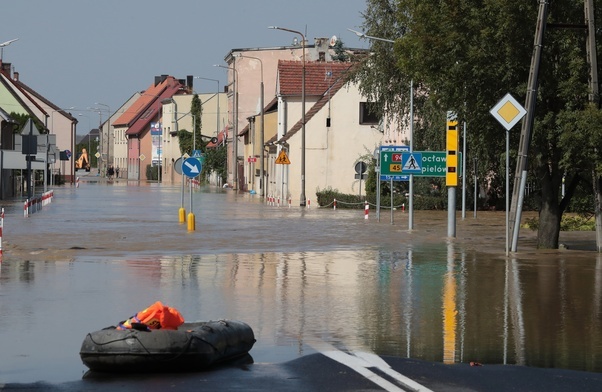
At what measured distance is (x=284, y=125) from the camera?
76312 millimetres

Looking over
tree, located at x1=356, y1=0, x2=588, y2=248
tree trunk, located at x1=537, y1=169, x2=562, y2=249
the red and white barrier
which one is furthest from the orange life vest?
the red and white barrier

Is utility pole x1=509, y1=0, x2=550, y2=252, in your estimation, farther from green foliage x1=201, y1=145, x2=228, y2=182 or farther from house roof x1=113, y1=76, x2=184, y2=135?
house roof x1=113, y1=76, x2=184, y2=135

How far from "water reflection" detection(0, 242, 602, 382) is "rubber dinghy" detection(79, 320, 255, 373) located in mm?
340

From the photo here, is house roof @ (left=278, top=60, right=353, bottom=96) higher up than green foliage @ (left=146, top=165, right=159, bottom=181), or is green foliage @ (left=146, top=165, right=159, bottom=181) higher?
house roof @ (left=278, top=60, right=353, bottom=96)

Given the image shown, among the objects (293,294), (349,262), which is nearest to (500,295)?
(293,294)

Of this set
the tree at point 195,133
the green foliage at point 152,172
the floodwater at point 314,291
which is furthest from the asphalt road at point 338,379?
the green foliage at point 152,172

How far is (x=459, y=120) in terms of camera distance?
2848 centimetres

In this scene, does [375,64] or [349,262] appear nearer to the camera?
[349,262]

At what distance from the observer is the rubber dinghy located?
10.3m

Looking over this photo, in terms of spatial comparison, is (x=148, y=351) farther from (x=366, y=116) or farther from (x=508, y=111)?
(x=366, y=116)

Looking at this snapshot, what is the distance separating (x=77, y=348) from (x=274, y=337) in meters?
2.19

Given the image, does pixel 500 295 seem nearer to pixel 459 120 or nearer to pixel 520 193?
pixel 520 193

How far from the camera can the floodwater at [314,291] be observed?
12289mm

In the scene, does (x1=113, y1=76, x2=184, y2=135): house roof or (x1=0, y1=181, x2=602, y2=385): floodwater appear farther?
(x1=113, y1=76, x2=184, y2=135): house roof
